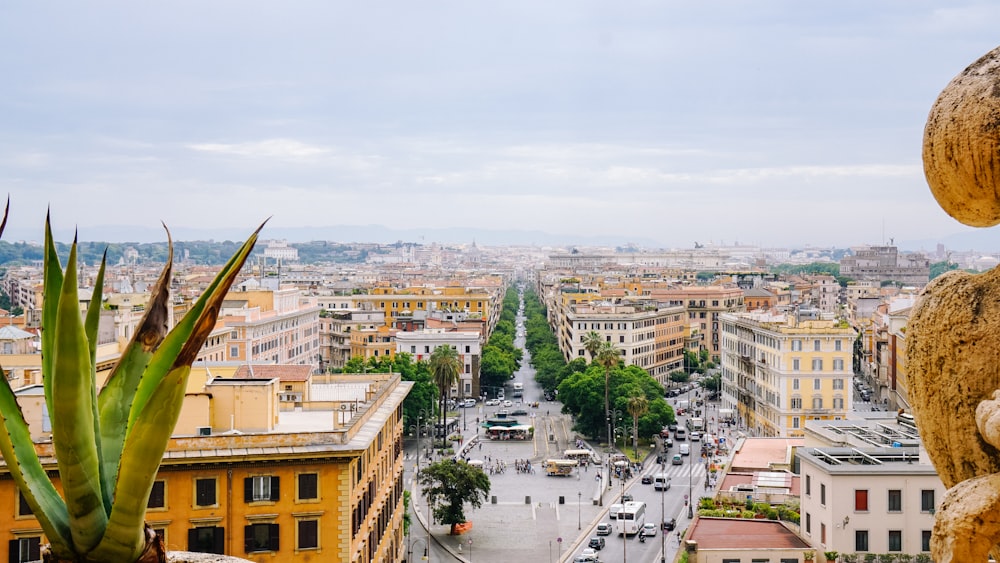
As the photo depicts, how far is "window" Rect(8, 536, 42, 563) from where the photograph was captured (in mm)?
27625

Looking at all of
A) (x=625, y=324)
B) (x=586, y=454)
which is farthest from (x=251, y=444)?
(x=625, y=324)

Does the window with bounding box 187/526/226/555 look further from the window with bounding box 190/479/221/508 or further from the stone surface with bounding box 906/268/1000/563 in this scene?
the stone surface with bounding box 906/268/1000/563

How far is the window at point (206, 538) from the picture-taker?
1161 inches

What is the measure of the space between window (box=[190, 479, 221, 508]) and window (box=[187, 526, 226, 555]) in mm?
676

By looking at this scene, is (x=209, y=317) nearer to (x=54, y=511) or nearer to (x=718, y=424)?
(x=54, y=511)

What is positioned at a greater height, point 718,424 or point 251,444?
point 251,444

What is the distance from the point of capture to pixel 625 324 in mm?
118625

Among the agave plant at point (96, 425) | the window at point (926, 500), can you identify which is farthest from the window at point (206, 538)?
the agave plant at point (96, 425)

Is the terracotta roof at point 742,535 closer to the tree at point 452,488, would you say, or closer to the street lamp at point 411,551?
the street lamp at point 411,551

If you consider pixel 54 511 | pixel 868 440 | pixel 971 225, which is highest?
pixel 971 225

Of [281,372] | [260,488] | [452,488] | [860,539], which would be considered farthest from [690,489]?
[260,488]

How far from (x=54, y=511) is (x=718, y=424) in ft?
288

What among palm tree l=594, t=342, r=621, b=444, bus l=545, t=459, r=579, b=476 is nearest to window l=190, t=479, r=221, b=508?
bus l=545, t=459, r=579, b=476

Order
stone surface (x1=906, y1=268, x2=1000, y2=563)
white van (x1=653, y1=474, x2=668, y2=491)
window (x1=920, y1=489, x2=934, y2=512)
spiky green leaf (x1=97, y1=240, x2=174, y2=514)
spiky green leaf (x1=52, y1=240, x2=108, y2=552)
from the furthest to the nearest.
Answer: white van (x1=653, y1=474, x2=668, y2=491), window (x1=920, y1=489, x2=934, y2=512), spiky green leaf (x1=97, y1=240, x2=174, y2=514), spiky green leaf (x1=52, y1=240, x2=108, y2=552), stone surface (x1=906, y1=268, x2=1000, y2=563)
